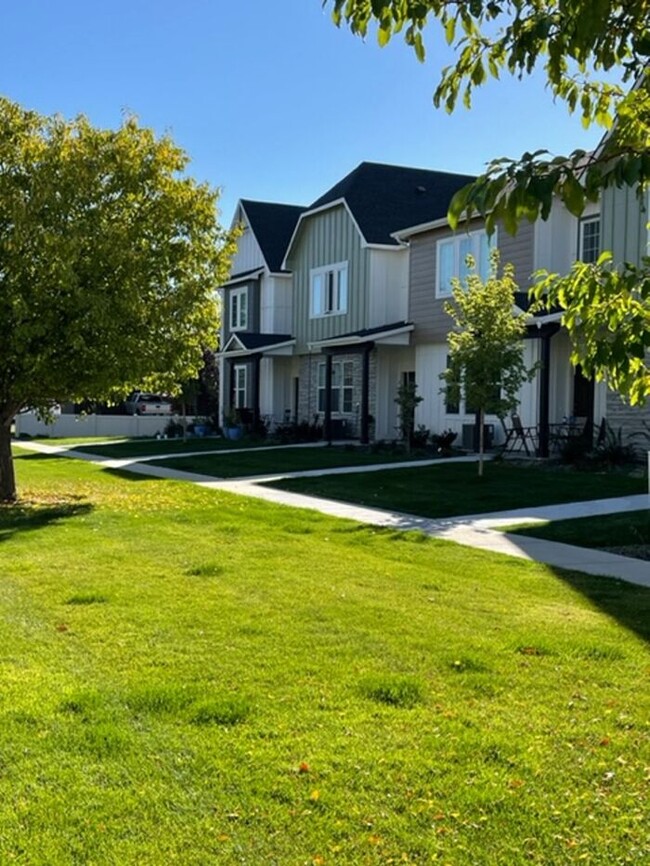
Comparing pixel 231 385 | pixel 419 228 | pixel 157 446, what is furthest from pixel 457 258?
pixel 231 385

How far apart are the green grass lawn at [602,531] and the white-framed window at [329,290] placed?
18.1 meters

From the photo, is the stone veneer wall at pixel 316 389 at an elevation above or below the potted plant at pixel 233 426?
above

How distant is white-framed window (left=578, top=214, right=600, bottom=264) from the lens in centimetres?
1992

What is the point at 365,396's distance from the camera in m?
26.1

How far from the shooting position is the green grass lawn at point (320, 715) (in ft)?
11.2

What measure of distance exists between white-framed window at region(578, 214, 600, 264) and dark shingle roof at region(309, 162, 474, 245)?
818 centimetres

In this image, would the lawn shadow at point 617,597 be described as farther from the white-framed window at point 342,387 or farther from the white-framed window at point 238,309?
the white-framed window at point 238,309

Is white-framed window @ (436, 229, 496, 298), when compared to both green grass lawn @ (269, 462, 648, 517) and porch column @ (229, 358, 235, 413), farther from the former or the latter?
porch column @ (229, 358, 235, 413)

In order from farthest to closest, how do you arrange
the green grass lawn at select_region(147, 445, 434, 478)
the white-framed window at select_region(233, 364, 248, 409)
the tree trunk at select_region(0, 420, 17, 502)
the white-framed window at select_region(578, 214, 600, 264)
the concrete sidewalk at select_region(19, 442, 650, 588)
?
the white-framed window at select_region(233, 364, 248, 409) → the green grass lawn at select_region(147, 445, 434, 478) → the white-framed window at select_region(578, 214, 600, 264) → the tree trunk at select_region(0, 420, 17, 502) → the concrete sidewalk at select_region(19, 442, 650, 588)

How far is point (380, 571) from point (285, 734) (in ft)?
14.3

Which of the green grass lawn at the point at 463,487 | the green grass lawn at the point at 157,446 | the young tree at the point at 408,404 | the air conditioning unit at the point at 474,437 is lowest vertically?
the green grass lawn at the point at 463,487

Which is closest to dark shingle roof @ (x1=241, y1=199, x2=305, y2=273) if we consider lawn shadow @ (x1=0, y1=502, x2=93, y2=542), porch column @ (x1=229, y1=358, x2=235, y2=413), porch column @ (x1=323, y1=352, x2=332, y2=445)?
porch column @ (x1=229, y1=358, x2=235, y2=413)

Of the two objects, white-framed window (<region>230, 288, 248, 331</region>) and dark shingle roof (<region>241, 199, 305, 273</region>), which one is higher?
dark shingle roof (<region>241, 199, 305, 273</region>)

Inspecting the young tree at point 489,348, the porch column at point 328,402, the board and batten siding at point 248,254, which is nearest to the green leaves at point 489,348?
the young tree at point 489,348
